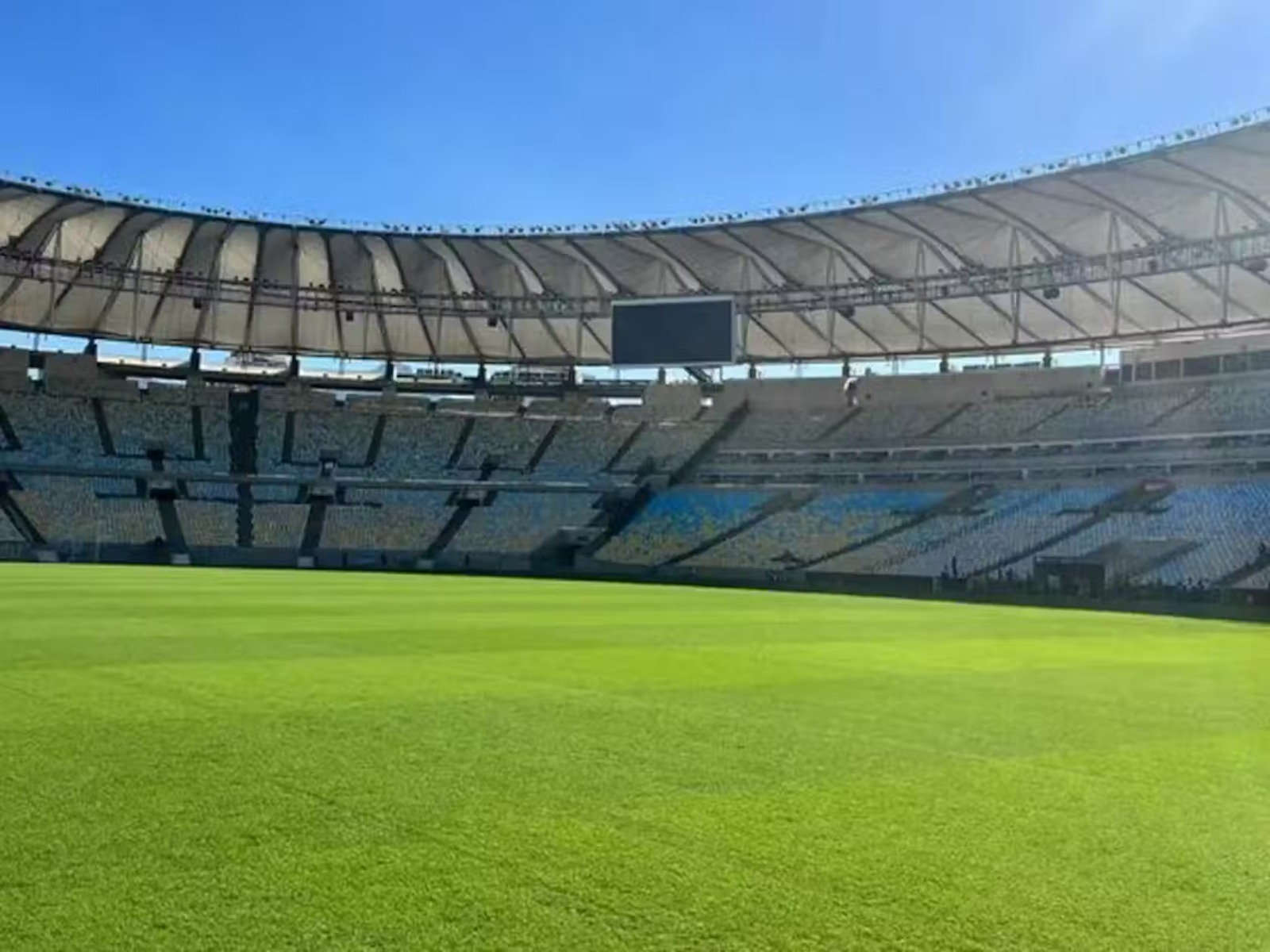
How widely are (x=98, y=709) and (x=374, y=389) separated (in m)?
56.6

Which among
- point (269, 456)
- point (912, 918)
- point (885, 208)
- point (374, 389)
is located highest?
point (885, 208)

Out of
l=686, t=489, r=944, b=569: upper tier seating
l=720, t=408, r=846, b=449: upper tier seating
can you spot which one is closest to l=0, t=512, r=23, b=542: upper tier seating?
l=686, t=489, r=944, b=569: upper tier seating

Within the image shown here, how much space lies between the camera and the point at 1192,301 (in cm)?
4831

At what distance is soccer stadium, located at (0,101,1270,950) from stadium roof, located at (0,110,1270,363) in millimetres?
250

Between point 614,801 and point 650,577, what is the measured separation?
4123 cm

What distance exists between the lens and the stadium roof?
42.2m

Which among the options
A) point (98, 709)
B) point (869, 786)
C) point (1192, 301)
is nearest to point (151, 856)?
point (869, 786)

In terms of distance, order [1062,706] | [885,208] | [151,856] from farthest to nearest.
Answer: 1. [885,208]
2. [1062,706]
3. [151,856]

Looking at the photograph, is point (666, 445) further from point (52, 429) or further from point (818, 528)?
point (52, 429)

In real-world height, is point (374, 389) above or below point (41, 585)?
above

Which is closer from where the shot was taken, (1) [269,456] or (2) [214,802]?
(2) [214,802]

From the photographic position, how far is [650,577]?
156 ft

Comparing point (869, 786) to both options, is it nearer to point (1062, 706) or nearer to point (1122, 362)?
point (1062, 706)

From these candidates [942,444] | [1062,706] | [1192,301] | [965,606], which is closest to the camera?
[1062,706]
